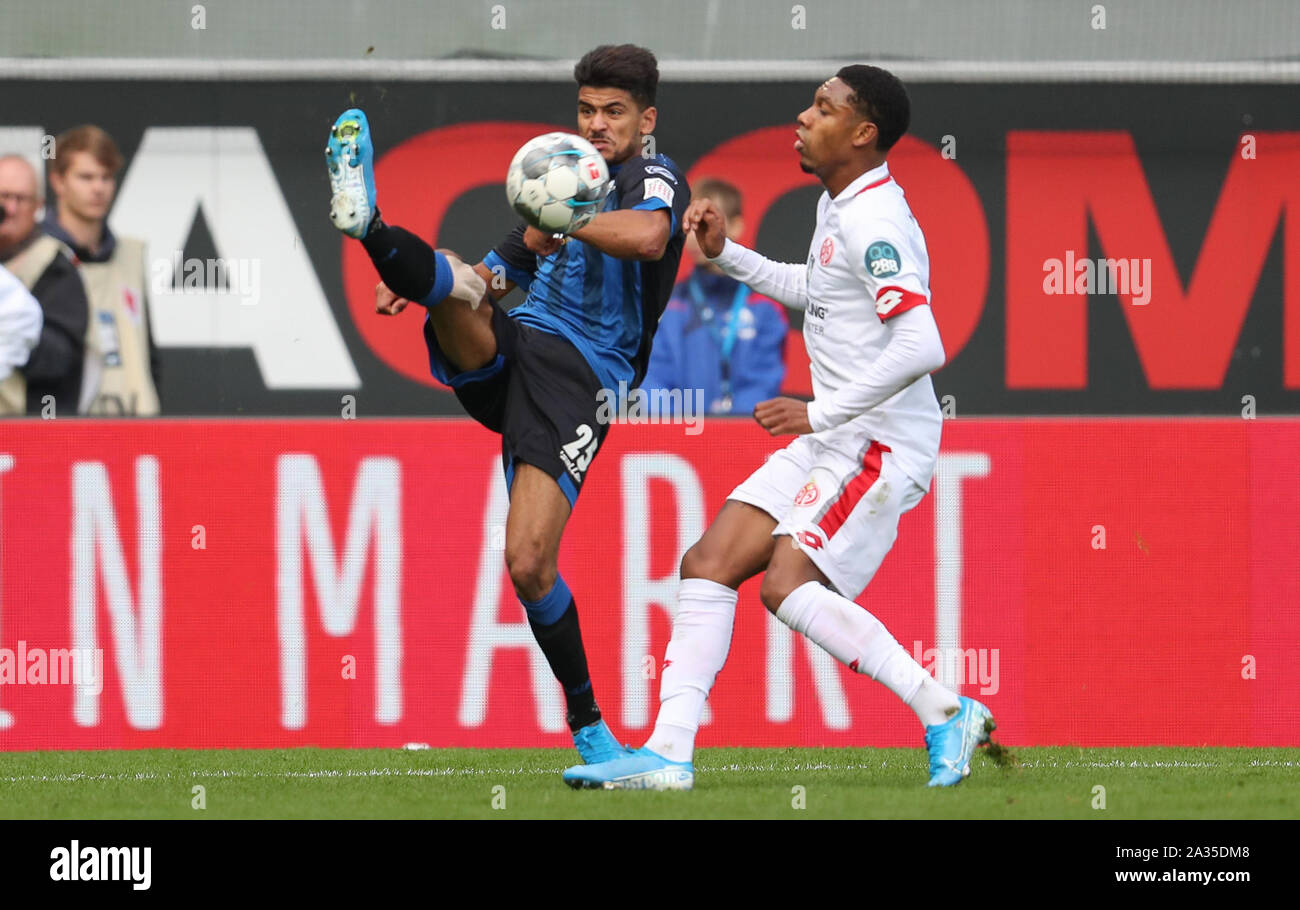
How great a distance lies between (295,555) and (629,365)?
218 cm

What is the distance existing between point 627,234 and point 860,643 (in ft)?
4.20

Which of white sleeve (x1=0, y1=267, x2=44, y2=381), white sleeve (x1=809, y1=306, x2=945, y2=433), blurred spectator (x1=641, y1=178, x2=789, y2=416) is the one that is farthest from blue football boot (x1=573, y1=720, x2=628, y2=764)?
white sleeve (x1=0, y1=267, x2=44, y2=381)

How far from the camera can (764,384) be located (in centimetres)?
934

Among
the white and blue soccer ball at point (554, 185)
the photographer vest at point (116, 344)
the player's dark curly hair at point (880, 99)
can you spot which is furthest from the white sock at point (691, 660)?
the photographer vest at point (116, 344)

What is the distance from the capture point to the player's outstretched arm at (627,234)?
17.7ft

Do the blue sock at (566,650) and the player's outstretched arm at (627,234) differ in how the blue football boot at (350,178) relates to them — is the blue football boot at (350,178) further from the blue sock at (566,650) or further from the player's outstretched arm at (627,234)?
the blue sock at (566,650)

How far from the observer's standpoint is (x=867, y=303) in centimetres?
549

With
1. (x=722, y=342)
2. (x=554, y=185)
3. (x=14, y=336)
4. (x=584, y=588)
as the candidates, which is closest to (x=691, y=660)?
(x=554, y=185)

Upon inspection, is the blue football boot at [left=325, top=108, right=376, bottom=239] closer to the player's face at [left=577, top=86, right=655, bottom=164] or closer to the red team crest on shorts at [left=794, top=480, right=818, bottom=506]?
the player's face at [left=577, top=86, right=655, bottom=164]

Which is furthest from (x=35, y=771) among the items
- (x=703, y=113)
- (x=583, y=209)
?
(x=703, y=113)

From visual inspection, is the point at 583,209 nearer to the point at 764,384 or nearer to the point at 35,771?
the point at 35,771

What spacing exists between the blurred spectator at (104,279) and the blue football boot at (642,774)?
5.34m

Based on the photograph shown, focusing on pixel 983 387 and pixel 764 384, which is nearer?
pixel 764 384

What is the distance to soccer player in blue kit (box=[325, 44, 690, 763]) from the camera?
556cm
